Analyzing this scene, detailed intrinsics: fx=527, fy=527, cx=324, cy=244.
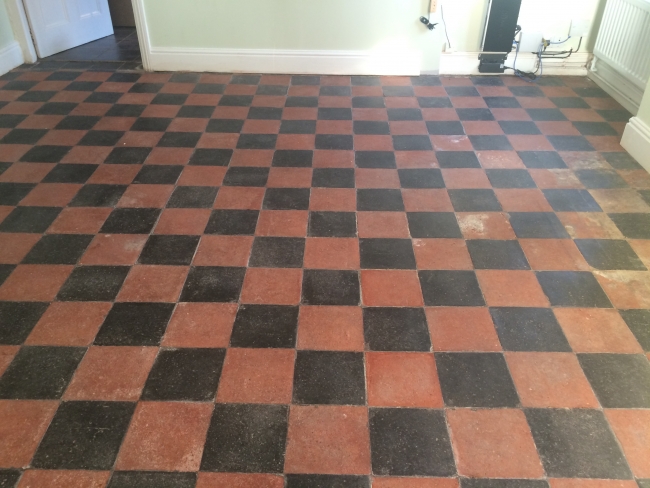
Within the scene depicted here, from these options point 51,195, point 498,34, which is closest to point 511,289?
point 51,195

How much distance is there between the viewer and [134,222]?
2553 millimetres

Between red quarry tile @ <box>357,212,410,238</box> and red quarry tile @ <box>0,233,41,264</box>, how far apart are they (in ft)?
4.95

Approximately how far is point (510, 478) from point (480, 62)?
11.8 ft

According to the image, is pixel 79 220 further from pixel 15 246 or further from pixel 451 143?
pixel 451 143

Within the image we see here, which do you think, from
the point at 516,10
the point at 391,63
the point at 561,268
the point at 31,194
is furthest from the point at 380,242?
the point at 516,10

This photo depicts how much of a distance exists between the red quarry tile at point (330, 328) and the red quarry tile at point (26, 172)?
1.83 m

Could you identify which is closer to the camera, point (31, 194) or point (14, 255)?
point (14, 255)

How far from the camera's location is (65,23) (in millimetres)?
4746

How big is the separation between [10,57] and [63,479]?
4018 mm

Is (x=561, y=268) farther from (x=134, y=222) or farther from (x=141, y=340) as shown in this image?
(x=134, y=222)

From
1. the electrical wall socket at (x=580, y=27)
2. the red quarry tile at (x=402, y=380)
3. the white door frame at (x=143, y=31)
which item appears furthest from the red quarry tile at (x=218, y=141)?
the electrical wall socket at (x=580, y=27)

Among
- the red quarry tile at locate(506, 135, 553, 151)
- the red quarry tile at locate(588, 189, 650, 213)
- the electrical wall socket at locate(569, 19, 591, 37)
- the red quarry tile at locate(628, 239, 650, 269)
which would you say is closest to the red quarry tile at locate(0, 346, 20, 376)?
the red quarry tile at locate(628, 239, 650, 269)

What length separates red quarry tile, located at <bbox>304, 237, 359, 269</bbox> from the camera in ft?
7.50

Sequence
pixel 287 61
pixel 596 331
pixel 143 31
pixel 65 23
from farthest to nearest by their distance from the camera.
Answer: pixel 65 23, pixel 287 61, pixel 143 31, pixel 596 331
